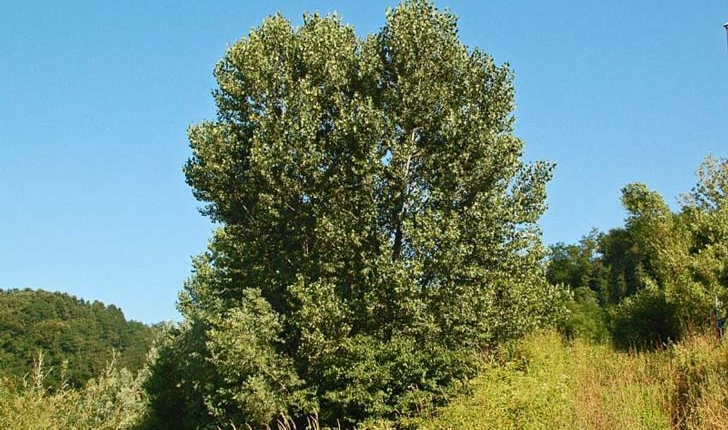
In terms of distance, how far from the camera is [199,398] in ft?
93.6

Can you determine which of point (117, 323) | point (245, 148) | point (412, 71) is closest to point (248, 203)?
point (245, 148)

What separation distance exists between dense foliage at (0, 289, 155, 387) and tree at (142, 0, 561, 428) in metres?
55.4

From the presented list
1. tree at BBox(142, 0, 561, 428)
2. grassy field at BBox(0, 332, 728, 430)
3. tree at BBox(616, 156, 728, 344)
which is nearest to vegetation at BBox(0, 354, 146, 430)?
grassy field at BBox(0, 332, 728, 430)

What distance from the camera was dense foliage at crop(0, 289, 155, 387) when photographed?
83.6 meters

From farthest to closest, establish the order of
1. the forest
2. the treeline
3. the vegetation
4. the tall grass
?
1. the treeline
2. the forest
3. the vegetation
4. the tall grass

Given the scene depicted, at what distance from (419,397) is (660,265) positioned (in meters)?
15.4

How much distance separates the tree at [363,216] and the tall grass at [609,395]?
4.33 meters

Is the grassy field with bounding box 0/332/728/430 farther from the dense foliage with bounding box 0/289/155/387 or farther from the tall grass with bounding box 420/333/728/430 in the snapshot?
the dense foliage with bounding box 0/289/155/387

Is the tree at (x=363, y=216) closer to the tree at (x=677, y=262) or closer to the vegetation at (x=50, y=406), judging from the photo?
the vegetation at (x=50, y=406)

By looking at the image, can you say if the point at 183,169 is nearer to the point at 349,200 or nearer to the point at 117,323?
the point at 349,200

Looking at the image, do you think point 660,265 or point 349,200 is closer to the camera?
point 349,200

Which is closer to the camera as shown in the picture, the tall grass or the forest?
the tall grass

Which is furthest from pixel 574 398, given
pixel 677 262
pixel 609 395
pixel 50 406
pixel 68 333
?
pixel 68 333

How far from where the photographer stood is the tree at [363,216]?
20578mm
